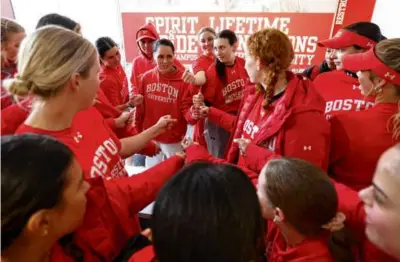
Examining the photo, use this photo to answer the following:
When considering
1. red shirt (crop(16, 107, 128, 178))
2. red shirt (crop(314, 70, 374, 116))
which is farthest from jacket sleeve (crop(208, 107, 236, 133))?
red shirt (crop(16, 107, 128, 178))

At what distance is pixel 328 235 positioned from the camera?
2.98ft

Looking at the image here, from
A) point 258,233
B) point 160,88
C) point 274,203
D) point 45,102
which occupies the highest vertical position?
point 45,102

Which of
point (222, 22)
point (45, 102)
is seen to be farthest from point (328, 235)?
point (222, 22)

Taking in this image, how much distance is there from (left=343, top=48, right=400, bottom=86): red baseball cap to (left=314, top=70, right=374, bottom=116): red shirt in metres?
0.24

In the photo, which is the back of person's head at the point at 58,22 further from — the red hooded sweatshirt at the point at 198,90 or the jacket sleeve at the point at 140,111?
the red hooded sweatshirt at the point at 198,90

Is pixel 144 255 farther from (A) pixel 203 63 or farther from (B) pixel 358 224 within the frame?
(A) pixel 203 63

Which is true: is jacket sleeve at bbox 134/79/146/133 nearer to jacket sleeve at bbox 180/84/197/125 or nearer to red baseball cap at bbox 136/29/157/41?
jacket sleeve at bbox 180/84/197/125

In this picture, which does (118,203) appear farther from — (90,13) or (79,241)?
(90,13)

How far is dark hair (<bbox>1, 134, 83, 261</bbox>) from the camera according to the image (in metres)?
0.61

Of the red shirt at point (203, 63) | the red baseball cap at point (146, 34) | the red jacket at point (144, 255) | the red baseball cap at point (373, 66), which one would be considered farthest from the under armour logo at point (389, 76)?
Result: the red baseball cap at point (146, 34)

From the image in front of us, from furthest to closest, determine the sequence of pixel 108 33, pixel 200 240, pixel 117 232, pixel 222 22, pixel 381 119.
Answer: pixel 108 33, pixel 222 22, pixel 381 119, pixel 117 232, pixel 200 240

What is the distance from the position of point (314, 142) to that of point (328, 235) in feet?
1.44

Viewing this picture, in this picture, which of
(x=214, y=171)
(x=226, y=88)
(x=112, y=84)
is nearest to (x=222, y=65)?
(x=226, y=88)

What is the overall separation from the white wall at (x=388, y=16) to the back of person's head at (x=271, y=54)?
104 inches
